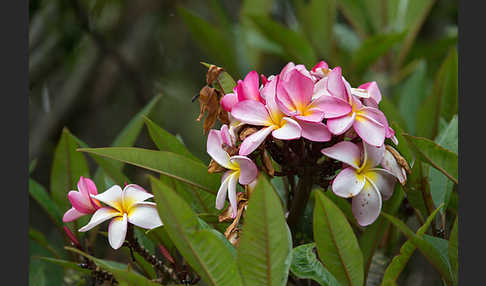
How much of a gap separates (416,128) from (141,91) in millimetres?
1031

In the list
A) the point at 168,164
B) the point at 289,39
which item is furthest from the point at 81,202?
the point at 289,39

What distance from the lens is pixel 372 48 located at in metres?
1.32

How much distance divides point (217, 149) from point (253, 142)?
0.19 feet

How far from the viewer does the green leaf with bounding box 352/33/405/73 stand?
128cm

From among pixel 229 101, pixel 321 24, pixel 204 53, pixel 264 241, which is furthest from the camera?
pixel 204 53

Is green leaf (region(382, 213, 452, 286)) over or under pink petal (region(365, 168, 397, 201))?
under

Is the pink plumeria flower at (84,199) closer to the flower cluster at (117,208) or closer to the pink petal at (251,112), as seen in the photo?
the flower cluster at (117,208)

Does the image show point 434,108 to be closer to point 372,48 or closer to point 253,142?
point 372,48

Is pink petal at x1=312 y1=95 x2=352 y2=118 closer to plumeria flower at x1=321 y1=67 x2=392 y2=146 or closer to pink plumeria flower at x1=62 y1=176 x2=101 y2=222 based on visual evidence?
plumeria flower at x1=321 y1=67 x2=392 y2=146

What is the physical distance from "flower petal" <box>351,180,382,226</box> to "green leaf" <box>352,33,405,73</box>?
0.74 m

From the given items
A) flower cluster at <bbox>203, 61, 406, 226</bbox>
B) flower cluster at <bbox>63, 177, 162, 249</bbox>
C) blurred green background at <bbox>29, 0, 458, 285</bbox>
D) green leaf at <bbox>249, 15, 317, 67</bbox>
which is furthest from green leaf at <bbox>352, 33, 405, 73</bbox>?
flower cluster at <bbox>63, 177, 162, 249</bbox>

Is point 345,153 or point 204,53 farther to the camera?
point 204,53

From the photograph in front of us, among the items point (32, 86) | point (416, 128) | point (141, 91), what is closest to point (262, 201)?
point (416, 128)

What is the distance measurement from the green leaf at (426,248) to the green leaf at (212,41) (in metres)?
0.94
